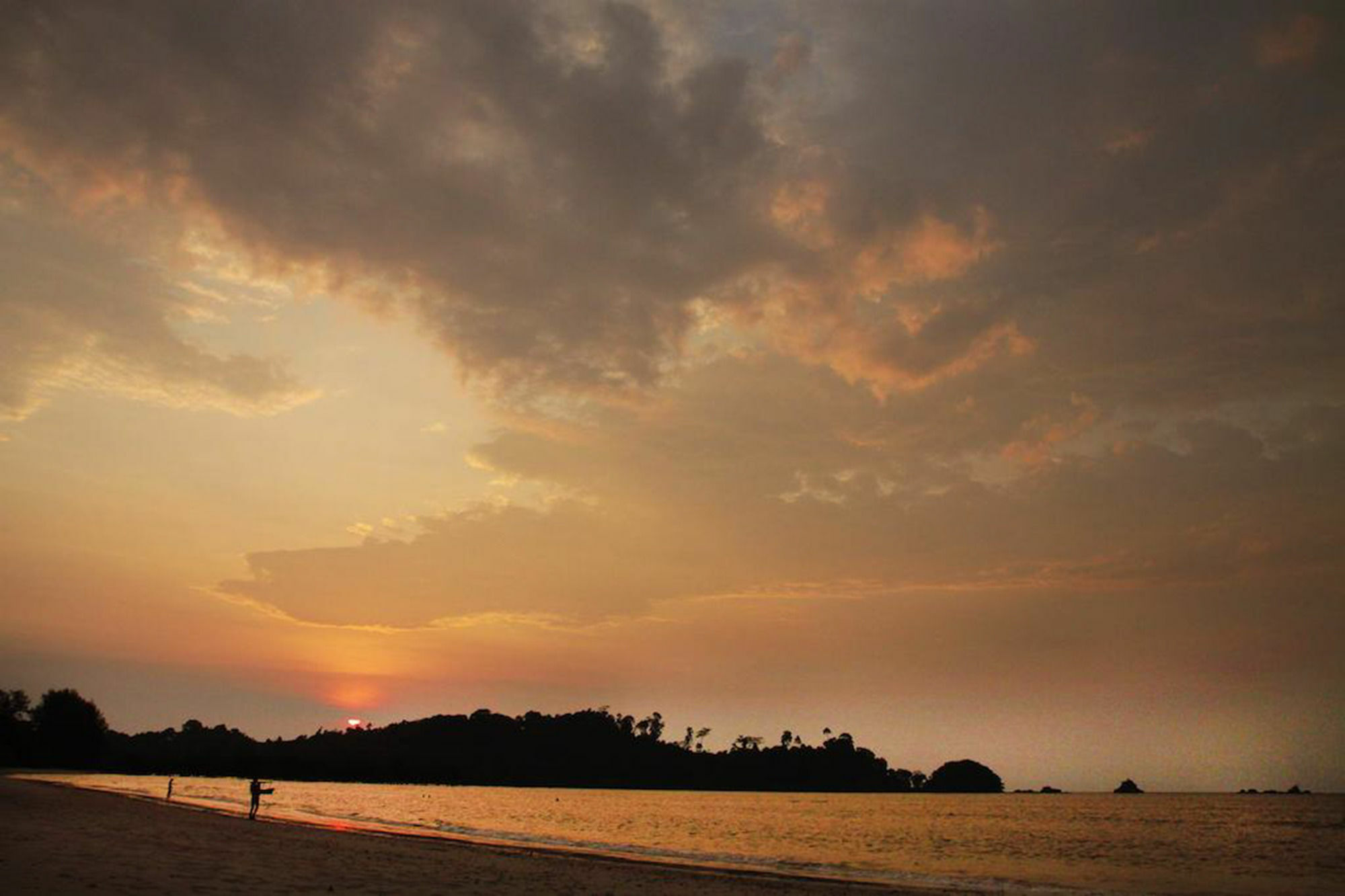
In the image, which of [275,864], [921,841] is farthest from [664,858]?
[921,841]

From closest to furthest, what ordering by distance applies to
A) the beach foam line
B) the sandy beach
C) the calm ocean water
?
the sandy beach
the beach foam line
the calm ocean water

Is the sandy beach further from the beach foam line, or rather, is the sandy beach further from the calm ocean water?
the calm ocean water

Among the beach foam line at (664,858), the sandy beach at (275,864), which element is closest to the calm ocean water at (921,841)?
the beach foam line at (664,858)

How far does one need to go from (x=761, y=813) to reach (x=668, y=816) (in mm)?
26189

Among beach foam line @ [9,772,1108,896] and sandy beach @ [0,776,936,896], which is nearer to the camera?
sandy beach @ [0,776,936,896]

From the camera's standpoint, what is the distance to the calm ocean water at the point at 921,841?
47062mm

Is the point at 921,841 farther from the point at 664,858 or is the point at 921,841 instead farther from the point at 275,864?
the point at 275,864

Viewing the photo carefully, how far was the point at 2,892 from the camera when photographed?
15.8 meters

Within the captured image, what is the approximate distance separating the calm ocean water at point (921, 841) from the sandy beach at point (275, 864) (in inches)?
388

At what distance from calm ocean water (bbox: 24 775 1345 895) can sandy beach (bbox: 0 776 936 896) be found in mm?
9853

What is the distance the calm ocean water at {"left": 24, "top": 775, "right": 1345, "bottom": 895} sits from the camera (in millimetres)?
47062

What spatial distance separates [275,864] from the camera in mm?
27953

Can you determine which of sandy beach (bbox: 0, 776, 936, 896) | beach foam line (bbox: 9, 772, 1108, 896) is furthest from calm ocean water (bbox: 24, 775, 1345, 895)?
sandy beach (bbox: 0, 776, 936, 896)

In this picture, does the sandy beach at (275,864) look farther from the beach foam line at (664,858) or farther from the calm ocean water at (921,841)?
the calm ocean water at (921,841)
